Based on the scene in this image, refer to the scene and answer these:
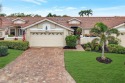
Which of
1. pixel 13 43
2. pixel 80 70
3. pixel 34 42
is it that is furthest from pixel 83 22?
pixel 80 70

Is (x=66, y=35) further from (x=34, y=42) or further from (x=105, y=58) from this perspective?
(x=105, y=58)

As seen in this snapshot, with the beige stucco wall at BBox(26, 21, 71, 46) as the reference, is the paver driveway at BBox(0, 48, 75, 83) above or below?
below

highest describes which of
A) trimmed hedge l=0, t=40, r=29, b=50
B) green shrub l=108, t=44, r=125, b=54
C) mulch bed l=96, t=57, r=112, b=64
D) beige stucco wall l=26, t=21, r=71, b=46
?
Answer: beige stucco wall l=26, t=21, r=71, b=46

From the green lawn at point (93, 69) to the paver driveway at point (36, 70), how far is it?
2.57ft

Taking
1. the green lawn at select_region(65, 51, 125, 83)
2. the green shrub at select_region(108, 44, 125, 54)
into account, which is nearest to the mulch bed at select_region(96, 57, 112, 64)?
the green lawn at select_region(65, 51, 125, 83)

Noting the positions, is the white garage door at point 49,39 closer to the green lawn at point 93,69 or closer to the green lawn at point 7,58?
the green lawn at point 7,58

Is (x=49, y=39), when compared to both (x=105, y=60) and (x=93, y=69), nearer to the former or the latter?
(x=105, y=60)

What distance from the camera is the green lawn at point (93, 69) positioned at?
17.5 m

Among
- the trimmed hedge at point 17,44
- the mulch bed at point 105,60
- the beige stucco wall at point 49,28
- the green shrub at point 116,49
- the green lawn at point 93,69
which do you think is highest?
the beige stucco wall at point 49,28

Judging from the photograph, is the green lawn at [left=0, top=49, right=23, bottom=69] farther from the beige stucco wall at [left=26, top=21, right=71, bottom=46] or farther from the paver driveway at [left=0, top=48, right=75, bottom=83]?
the beige stucco wall at [left=26, top=21, right=71, bottom=46]

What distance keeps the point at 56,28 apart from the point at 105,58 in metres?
11.1

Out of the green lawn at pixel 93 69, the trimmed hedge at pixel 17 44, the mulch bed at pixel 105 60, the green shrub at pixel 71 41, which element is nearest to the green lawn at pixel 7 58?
the trimmed hedge at pixel 17 44

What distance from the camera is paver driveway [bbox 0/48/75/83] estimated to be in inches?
657

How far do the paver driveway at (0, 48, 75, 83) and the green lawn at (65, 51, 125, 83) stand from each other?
785mm
